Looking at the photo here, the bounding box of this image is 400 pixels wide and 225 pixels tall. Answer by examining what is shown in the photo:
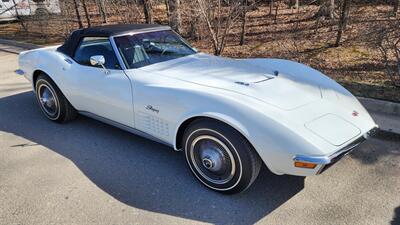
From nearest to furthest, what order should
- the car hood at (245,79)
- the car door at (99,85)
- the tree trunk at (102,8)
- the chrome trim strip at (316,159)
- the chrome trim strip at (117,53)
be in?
the chrome trim strip at (316,159) < the car hood at (245,79) < the car door at (99,85) < the chrome trim strip at (117,53) < the tree trunk at (102,8)

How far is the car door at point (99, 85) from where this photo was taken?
3.54 m

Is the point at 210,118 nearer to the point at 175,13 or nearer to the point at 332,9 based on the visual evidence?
the point at 175,13

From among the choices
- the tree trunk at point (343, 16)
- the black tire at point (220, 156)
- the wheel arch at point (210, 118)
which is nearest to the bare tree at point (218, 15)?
the tree trunk at point (343, 16)

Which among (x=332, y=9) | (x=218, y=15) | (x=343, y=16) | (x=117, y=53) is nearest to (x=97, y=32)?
(x=117, y=53)

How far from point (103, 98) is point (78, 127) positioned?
103 centimetres

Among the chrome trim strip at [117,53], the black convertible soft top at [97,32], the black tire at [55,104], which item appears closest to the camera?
the chrome trim strip at [117,53]

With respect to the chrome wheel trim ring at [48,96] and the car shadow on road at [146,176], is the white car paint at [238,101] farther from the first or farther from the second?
the car shadow on road at [146,176]

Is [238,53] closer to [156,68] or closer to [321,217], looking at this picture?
[156,68]

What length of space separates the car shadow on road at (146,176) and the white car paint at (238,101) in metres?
0.37

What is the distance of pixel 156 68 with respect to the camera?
3.62 meters

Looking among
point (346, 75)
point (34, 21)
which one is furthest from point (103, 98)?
point (34, 21)

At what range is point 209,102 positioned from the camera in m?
2.84

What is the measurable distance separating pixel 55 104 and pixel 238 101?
2.86m

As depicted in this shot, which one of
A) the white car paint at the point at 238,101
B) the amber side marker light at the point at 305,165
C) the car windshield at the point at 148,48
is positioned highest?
the car windshield at the point at 148,48
